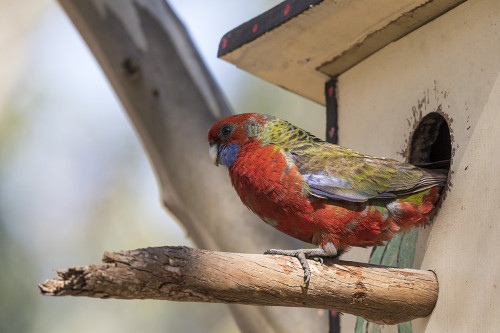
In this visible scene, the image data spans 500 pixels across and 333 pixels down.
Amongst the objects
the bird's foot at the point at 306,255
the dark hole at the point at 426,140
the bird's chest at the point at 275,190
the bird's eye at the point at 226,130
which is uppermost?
the bird's eye at the point at 226,130

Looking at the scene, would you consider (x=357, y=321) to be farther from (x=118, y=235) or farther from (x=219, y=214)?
(x=118, y=235)

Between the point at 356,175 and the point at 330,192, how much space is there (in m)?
0.18

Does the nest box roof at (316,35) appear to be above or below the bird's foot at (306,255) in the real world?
above

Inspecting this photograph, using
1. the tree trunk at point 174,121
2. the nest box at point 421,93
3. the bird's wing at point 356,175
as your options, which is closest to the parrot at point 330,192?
the bird's wing at point 356,175

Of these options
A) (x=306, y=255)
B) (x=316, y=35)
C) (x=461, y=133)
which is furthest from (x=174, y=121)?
(x=461, y=133)

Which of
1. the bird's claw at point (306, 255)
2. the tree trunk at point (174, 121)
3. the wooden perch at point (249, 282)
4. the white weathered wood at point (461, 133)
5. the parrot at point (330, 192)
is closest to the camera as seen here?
the wooden perch at point (249, 282)

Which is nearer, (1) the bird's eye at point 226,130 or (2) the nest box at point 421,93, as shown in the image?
(2) the nest box at point 421,93

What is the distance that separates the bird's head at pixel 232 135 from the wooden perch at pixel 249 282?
0.84 meters

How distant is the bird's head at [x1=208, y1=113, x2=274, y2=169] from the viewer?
11.1ft

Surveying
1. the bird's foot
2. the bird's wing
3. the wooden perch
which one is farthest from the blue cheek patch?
the wooden perch

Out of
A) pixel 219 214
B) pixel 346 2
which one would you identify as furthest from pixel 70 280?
pixel 219 214

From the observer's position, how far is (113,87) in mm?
4848

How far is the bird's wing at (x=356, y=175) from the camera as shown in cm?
300

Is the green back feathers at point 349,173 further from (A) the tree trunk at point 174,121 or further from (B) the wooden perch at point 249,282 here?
(A) the tree trunk at point 174,121
